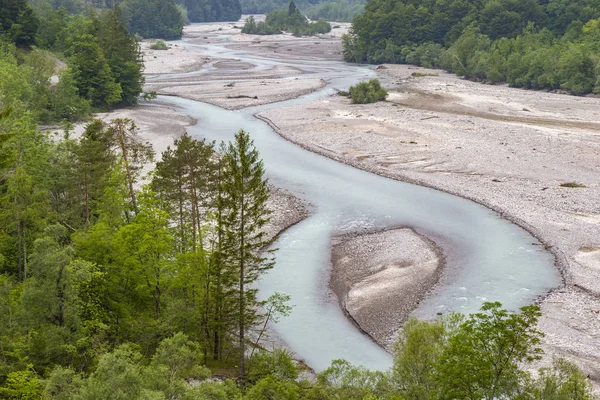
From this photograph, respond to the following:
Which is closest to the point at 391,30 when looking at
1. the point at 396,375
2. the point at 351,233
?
the point at 351,233

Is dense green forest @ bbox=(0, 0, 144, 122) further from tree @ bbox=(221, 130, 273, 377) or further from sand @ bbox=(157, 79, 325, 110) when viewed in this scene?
tree @ bbox=(221, 130, 273, 377)

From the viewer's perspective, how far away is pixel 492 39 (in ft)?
468

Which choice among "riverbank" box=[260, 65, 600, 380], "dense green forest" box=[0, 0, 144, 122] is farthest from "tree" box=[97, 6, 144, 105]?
"riverbank" box=[260, 65, 600, 380]

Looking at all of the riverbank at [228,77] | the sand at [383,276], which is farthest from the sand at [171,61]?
the sand at [383,276]

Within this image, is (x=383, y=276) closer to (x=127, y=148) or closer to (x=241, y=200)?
(x=241, y=200)

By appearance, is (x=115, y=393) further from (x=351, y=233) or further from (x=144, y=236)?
(x=351, y=233)

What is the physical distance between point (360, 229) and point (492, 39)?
359ft

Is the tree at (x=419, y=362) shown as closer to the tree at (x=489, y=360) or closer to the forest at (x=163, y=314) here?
the forest at (x=163, y=314)

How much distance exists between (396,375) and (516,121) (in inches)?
2655

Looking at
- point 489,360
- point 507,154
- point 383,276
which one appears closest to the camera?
point 489,360

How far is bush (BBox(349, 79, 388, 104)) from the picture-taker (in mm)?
98938

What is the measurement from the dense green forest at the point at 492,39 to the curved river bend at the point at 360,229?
6024 centimetres

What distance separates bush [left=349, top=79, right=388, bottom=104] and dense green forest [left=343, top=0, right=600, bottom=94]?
30806 mm

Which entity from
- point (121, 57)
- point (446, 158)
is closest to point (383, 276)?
point (446, 158)
